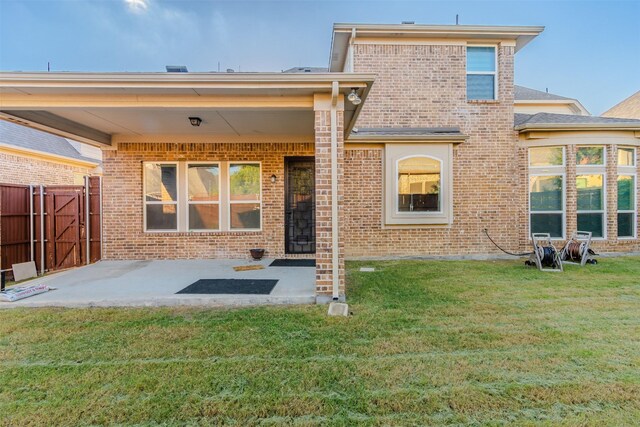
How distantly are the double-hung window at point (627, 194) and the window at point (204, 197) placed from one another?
1026 centimetres

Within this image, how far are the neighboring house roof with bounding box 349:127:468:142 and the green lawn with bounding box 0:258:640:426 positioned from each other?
4.21 m

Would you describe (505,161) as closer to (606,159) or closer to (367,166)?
(606,159)

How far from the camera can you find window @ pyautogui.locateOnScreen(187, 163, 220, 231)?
7461 mm

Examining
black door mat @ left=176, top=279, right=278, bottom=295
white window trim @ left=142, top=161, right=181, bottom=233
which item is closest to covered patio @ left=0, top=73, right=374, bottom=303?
white window trim @ left=142, top=161, right=181, bottom=233

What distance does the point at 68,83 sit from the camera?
394 cm

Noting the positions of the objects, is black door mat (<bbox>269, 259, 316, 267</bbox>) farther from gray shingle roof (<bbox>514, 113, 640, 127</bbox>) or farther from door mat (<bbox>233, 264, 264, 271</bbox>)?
gray shingle roof (<bbox>514, 113, 640, 127</bbox>)

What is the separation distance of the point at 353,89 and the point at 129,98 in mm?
3086

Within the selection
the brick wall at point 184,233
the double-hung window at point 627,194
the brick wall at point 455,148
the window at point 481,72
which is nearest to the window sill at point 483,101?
the brick wall at point 455,148

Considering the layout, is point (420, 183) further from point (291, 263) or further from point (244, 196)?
point (244, 196)

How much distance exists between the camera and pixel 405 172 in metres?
7.58

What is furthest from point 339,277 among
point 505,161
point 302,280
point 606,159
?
point 606,159

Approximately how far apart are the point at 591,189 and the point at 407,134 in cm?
500

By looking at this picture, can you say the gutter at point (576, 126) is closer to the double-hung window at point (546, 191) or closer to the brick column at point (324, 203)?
the double-hung window at point (546, 191)

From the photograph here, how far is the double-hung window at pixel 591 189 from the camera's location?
25.7 ft
